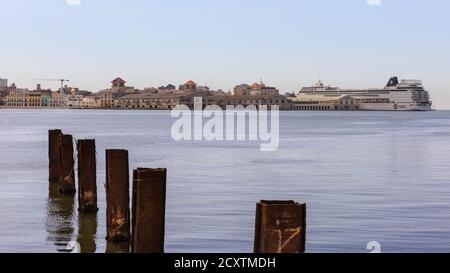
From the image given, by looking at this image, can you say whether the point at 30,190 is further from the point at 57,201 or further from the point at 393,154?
the point at 393,154

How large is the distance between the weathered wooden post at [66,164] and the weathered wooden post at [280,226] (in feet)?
36.7

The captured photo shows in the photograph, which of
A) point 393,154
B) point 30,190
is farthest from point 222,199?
point 393,154

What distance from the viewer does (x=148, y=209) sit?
10977 millimetres

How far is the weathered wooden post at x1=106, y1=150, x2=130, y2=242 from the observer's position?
1333cm

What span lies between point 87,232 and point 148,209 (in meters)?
4.19

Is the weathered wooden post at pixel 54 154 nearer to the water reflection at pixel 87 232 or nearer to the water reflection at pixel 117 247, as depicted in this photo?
the water reflection at pixel 87 232

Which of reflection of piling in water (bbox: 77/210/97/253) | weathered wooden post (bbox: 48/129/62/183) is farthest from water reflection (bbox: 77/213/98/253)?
weathered wooden post (bbox: 48/129/62/183)

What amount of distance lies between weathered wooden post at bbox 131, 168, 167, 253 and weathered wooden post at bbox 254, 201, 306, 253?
3.21m

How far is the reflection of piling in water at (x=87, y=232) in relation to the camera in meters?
13.6

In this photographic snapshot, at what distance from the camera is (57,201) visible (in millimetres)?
19312

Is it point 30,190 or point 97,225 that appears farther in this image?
point 30,190

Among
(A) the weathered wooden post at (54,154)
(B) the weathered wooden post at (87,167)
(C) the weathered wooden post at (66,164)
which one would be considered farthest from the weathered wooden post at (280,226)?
(A) the weathered wooden post at (54,154)
